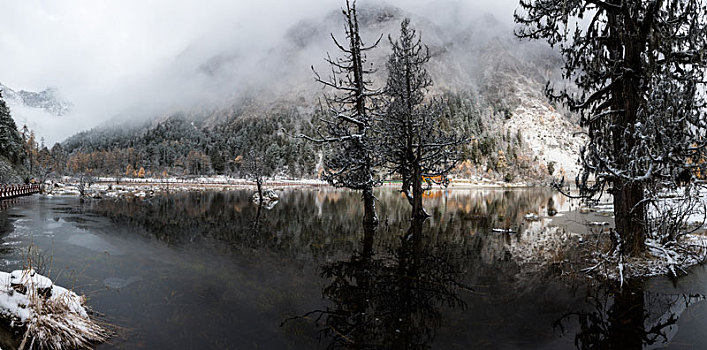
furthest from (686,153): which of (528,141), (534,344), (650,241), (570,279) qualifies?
(528,141)

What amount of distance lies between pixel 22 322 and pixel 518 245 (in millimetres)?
15524

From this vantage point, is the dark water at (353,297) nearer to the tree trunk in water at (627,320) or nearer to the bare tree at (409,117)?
the tree trunk in water at (627,320)

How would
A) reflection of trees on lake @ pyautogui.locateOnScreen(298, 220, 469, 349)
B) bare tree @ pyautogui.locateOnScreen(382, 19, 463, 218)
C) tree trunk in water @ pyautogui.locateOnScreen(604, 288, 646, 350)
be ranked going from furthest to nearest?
bare tree @ pyautogui.locateOnScreen(382, 19, 463, 218), reflection of trees on lake @ pyautogui.locateOnScreen(298, 220, 469, 349), tree trunk in water @ pyautogui.locateOnScreen(604, 288, 646, 350)

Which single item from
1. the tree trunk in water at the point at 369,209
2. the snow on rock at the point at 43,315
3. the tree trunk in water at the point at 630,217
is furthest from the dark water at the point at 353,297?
the tree trunk in water at the point at 369,209

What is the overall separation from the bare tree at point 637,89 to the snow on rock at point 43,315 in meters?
Answer: 11.9

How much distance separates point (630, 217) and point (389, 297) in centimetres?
750

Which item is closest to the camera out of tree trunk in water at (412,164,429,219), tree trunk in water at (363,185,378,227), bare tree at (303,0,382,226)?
bare tree at (303,0,382,226)

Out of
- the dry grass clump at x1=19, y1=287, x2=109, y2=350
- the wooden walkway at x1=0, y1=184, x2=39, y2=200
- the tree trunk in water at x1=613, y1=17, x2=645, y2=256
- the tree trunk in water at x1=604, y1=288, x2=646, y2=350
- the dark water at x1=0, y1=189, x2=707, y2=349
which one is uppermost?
the tree trunk in water at x1=613, y1=17, x2=645, y2=256

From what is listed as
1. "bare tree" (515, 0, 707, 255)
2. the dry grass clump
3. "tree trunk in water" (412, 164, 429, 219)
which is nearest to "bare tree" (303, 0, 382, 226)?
"tree trunk in water" (412, 164, 429, 219)

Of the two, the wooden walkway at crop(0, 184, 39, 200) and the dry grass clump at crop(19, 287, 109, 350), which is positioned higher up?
the wooden walkway at crop(0, 184, 39, 200)

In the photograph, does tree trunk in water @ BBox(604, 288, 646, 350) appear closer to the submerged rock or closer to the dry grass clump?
the dry grass clump

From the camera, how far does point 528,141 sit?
628 feet

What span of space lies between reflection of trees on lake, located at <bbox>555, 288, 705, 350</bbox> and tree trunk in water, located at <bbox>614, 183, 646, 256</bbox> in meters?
2.15

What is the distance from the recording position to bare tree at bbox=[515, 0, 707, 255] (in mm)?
8117
